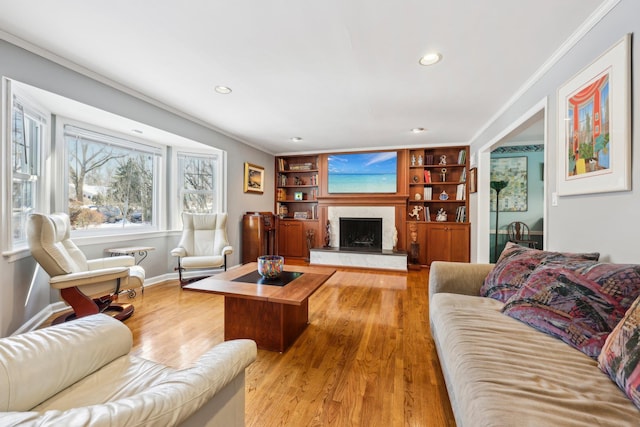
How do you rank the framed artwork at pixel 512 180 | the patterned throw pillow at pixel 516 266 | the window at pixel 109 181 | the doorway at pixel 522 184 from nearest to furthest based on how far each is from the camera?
the patterned throw pillow at pixel 516 266
the window at pixel 109 181
the doorway at pixel 522 184
the framed artwork at pixel 512 180

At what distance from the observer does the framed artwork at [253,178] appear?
188 inches

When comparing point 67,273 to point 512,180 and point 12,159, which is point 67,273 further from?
point 512,180

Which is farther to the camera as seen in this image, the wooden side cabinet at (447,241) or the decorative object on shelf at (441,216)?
the decorative object on shelf at (441,216)

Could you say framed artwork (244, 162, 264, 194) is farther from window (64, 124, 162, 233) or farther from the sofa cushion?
the sofa cushion

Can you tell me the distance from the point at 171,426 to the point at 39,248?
7.73 ft

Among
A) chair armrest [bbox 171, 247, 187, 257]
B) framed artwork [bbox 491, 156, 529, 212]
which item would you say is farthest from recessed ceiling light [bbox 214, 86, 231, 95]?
framed artwork [bbox 491, 156, 529, 212]

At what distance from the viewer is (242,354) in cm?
85

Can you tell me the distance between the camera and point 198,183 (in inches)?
167

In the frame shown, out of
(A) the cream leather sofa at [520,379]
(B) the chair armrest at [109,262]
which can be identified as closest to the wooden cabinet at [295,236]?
(B) the chair armrest at [109,262]

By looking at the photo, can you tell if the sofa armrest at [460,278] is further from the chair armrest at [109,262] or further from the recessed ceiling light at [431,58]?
the chair armrest at [109,262]

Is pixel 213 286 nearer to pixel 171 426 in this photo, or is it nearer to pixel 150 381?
pixel 150 381

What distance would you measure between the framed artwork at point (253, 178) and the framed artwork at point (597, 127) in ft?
13.8

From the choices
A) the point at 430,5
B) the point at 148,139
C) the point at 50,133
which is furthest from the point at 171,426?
the point at 148,139

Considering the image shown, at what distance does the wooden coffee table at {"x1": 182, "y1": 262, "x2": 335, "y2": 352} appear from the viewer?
1.86 metres
